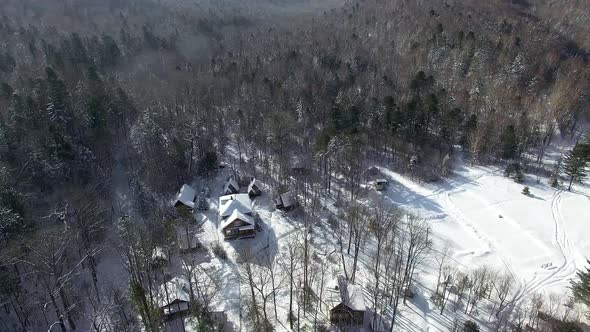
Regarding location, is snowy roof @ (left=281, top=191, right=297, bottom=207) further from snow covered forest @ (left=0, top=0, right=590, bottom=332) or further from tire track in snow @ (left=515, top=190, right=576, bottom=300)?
tire track in snow @ (left=515, top=190, right=576, bottom=300)

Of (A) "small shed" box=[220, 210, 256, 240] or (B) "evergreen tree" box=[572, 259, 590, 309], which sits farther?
(A) "small shed" box=[220, 210, 256, 240]

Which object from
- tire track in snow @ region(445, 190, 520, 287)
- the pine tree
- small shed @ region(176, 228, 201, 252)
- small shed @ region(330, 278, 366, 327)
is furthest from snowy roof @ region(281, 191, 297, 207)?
the pine tree

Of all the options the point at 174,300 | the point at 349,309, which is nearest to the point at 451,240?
the point at 349,309

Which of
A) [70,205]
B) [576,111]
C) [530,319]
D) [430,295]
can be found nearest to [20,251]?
[70,205]

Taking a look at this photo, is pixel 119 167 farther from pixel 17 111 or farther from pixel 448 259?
pixel 448 259

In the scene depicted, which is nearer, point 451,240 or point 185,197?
point 451,240

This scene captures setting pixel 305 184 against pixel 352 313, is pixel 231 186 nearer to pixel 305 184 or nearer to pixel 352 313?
pixel 305 184

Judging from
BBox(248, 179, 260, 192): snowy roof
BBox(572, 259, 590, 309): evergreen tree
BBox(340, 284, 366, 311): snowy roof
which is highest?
BBox(572, 259, 590, 309): evergreen tree
